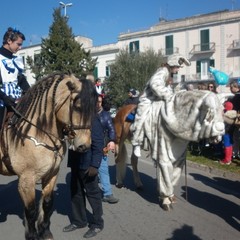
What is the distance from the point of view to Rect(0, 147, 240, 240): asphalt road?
490 cm

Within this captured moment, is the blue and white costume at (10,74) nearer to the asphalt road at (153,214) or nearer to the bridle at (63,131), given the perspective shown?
the bridle at (63,131)

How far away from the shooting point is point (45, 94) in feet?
14.0

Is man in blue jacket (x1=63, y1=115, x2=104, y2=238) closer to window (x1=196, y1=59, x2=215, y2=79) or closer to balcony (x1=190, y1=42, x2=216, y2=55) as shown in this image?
window (x1=196, y1=59, x2=215, y2=79)

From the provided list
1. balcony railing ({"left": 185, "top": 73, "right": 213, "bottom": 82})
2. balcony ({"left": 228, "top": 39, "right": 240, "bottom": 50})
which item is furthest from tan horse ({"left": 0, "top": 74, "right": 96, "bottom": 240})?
balcony railing ({"left": 185, "top": 73, "right": 213, "bottom": 82})

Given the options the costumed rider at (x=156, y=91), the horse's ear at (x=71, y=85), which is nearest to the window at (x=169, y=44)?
the costumed rider at (x=156, y=91)

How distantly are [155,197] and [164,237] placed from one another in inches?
75.1

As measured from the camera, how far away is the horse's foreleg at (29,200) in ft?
13.9

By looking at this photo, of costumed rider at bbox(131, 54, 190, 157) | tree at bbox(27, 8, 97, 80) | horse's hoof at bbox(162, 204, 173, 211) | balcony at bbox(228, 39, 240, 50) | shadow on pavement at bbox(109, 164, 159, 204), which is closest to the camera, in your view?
costumed rider at bbox(131, 54, 190, 157)

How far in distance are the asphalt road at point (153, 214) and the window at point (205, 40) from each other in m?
44.2

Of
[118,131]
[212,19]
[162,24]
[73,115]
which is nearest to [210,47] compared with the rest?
[212,19]

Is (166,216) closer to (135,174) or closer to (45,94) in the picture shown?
(135,174)

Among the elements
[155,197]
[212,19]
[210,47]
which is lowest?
[155,197]

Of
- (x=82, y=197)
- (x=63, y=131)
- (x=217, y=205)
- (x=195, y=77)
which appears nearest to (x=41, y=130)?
(x=63, y=131)

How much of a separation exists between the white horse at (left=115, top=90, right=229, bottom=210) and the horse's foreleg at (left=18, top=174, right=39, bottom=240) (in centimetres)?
220
